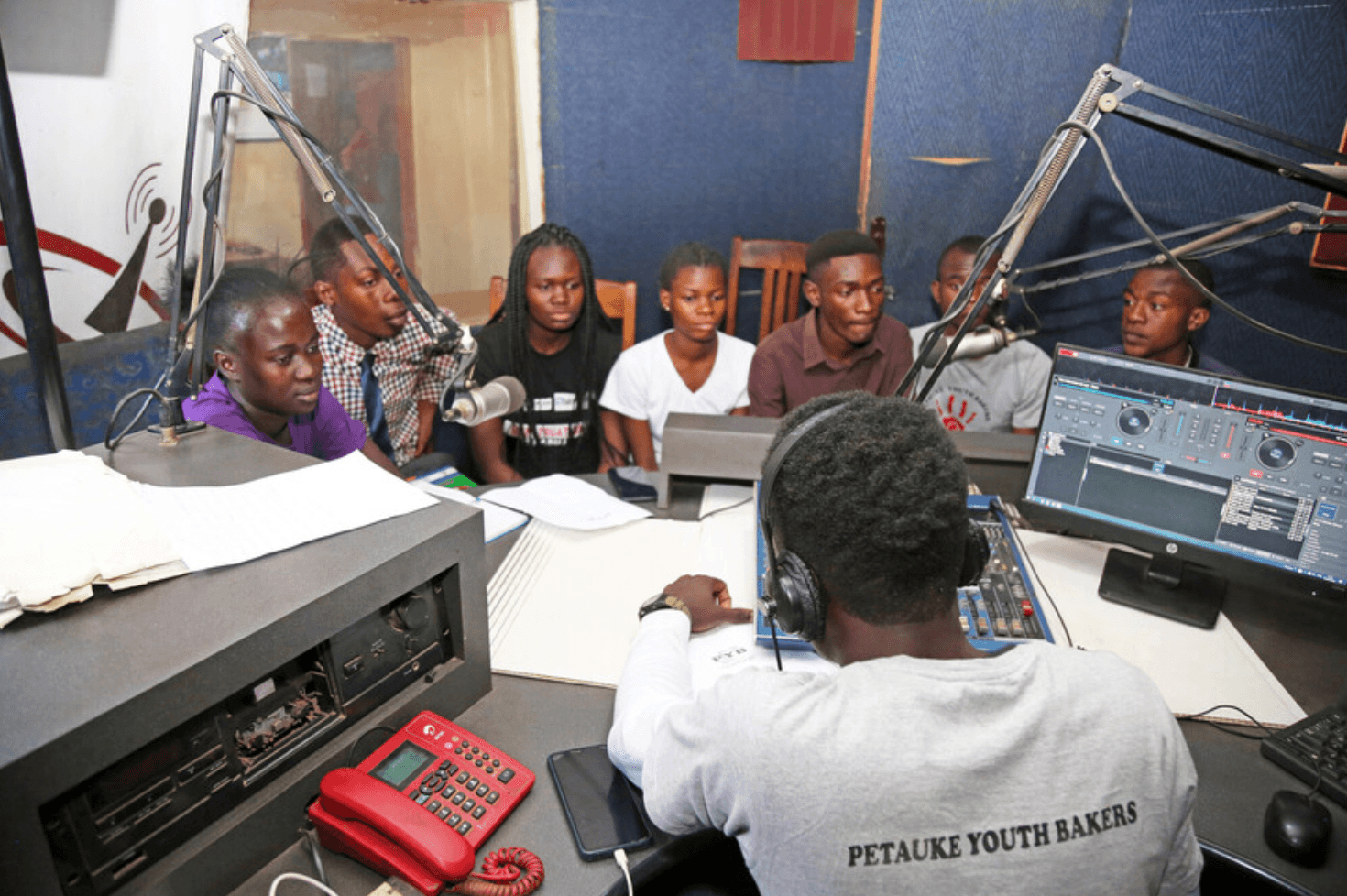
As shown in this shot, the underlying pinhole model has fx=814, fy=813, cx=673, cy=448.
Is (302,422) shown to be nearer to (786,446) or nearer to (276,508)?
(276,508)

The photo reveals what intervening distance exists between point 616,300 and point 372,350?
826 millimetres

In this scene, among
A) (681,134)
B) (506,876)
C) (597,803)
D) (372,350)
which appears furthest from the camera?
(681,134)

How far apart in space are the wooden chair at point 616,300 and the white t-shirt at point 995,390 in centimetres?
93

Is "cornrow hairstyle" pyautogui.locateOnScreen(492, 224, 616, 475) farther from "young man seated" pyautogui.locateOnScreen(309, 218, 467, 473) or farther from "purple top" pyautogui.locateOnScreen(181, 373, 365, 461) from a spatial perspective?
"purple top" pyautogui.locateOnScreen(181, 373, 365, 461)

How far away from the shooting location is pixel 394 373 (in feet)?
7.95

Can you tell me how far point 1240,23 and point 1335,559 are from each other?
183 cm

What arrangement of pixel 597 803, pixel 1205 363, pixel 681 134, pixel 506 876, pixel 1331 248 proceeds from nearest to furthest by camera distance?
pixel 506 876, pixel 597 803, pixel 1331 248, pixel 1205 363, pixel 681 134

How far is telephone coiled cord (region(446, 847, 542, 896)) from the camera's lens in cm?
80

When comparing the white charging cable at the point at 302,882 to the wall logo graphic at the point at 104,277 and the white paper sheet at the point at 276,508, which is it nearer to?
the white paper sheet at the point at 276,508

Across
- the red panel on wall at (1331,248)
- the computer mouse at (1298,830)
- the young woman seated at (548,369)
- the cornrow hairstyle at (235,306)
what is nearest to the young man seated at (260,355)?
the cornrow hairstyle at (235,306)

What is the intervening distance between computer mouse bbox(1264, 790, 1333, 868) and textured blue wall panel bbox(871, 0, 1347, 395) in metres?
1.68

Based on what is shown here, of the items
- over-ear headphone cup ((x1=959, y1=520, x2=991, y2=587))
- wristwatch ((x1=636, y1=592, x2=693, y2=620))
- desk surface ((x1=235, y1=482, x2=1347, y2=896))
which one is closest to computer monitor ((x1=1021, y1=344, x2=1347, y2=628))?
desk surface ((x1=235, y1=482, x2=1347, y2=896))

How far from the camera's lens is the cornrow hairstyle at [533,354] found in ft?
8.08

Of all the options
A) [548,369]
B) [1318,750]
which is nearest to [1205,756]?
[1318,750]
